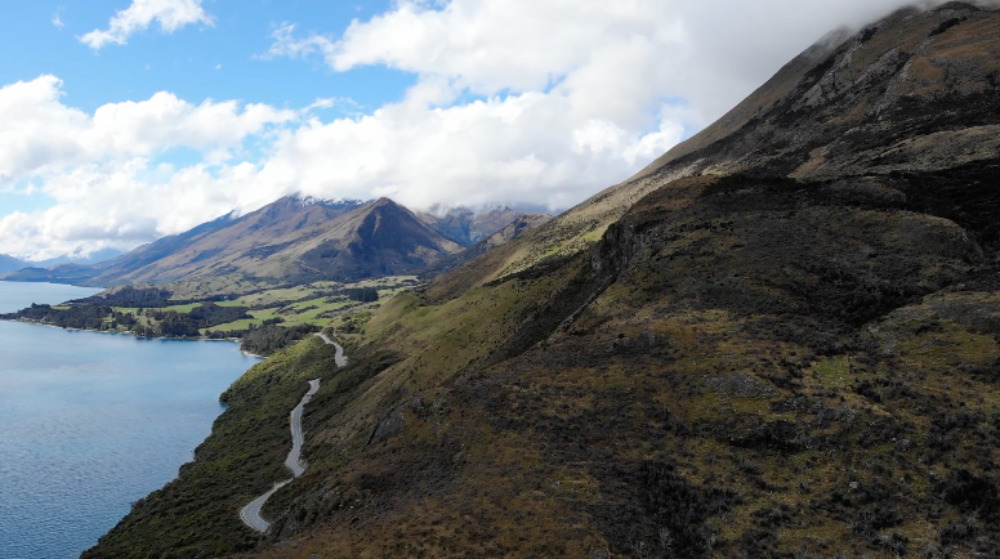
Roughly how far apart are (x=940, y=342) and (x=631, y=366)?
22.3 m

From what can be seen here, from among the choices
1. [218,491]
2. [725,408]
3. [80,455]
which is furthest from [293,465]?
[725,408]

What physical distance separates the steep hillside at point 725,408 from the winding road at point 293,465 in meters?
2.28

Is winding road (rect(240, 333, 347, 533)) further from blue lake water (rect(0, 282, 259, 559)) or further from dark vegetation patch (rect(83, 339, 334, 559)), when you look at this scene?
blue lake water (rect(0, 282, 259, 559))

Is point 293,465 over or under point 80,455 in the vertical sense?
under

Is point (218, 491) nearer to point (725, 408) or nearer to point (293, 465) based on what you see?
point (293, 465)

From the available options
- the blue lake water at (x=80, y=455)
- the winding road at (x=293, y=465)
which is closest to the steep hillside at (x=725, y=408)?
the winding road at (x=293, y=465)

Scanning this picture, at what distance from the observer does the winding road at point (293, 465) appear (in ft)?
243

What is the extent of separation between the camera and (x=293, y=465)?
100 metres

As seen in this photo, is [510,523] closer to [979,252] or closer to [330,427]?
[979,252]

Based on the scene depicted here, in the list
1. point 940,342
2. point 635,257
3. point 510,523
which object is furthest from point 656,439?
point 635,257

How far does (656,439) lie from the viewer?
40219mm

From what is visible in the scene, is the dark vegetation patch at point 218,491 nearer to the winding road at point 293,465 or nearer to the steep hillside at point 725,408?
the steep hillside at point 725,408

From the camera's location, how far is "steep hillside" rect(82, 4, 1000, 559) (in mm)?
31484

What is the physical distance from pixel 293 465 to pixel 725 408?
82.4 meters
